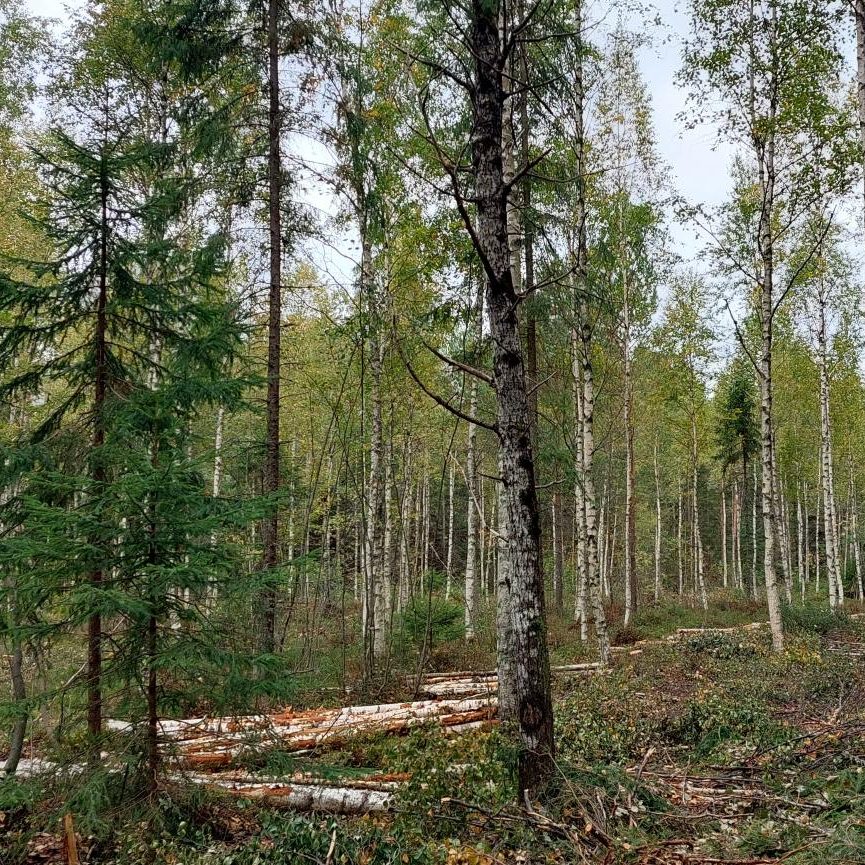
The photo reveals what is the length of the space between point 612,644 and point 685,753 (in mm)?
8207

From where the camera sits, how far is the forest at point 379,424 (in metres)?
4.20

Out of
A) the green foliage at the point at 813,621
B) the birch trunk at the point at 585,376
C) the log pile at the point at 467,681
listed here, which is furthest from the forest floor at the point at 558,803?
the green foliage at the point at 813,621

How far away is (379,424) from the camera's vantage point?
12023 millimetres

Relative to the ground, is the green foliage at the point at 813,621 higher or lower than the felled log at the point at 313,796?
lower

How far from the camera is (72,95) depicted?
38.5 feet

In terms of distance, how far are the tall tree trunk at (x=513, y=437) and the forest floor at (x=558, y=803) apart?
1.62 feet

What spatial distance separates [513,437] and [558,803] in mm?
2515

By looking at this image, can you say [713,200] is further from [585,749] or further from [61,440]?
[61,440]

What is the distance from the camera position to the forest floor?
3721 mm

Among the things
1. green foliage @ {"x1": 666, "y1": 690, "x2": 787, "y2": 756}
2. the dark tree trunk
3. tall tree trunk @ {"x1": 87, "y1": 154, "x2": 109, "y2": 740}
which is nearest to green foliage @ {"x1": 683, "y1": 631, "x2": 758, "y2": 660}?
green foliage @ {"x1": 666, "y1": 690, "x2": 787, "y2": 756}

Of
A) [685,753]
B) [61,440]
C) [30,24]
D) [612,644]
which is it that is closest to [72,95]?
[30,24]

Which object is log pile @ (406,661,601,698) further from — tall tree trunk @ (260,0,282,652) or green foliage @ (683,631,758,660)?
tall tree trunk @ (260,0,282,652)

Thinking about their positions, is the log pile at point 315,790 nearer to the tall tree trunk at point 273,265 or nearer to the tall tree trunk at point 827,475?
the tall tree trunk at point 273,265

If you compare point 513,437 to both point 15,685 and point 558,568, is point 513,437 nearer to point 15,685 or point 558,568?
point 15,685
